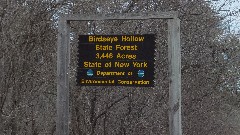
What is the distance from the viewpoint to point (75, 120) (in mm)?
11125

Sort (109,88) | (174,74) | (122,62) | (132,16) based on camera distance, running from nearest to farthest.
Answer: (122,62) → (174,74) → (132,16) → (109,88)

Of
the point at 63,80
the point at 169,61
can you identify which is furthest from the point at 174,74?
the point at 63,80

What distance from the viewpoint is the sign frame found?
8.40 meters

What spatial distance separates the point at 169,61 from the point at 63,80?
166 cm

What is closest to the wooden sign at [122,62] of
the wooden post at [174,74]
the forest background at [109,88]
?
the wooden post at [174,74]

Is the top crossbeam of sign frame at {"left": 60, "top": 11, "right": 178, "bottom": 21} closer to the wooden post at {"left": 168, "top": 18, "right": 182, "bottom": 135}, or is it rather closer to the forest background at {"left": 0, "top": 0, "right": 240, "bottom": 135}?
the wooden post at {"left": 168, "top": 18, "right": 182, "bottom": 135}

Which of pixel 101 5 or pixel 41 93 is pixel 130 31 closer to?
pixel 101 5

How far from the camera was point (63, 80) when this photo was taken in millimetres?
8594

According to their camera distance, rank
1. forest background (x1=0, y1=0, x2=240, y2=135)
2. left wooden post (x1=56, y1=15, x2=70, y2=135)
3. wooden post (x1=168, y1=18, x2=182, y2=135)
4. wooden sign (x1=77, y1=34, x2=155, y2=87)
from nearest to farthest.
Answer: wooden sign (x1=77, y1=34, x2=155, y2=87) → wooden post (x1=168, y1=18, x2=182, y2=135) → left wooden post (x1=56, y1=15, x2=70, y2=135) → forest background (x1=0, y1=0, x2=240, y2=135)

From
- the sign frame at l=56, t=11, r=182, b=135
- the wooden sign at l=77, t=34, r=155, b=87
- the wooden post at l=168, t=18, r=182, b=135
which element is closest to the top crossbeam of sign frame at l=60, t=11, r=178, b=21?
the sign frame at l=56, t=11, r=182, b=135

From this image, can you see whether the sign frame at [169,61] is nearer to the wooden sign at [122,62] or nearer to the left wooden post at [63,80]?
the left wooden post at [63,80]

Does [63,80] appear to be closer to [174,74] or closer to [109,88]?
[174,74]

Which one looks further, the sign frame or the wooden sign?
the sign frame

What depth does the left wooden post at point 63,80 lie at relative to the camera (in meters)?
8.58
